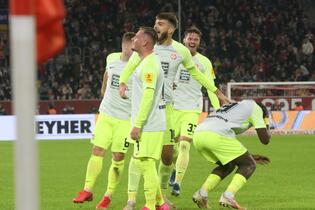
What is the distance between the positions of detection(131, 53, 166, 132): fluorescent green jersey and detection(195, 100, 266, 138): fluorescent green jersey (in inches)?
33.8

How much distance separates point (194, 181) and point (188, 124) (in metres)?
1.87

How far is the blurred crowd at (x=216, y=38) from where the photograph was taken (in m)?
34.3

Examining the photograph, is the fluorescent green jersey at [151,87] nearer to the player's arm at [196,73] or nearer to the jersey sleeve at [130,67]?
the jersey sleeve at [130,67]

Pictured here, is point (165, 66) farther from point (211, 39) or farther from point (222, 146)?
point (211, 39)

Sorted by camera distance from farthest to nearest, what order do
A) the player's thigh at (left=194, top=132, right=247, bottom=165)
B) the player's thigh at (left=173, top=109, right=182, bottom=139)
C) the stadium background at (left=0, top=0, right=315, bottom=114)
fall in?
the stadium background at (left=0, top=0, right=315, bottom=114) → the player's thigh at (left=173, top=109, right=182, bottom=139) → the player's thigh at (left=194, top=132, right=247, bottom=165)

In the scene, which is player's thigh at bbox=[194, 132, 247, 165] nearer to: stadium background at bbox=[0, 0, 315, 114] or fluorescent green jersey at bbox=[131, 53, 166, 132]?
fluorescent green jersey at bbox=[131, 53, 166, 132]

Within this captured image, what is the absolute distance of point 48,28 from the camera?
141 inches

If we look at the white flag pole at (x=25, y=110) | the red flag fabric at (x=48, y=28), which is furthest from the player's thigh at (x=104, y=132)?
the white flag pole at (x=25, y=110)

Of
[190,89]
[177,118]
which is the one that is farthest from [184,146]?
[190,89]

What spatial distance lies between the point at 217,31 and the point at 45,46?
3428 cm

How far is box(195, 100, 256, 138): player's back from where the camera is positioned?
398 inches

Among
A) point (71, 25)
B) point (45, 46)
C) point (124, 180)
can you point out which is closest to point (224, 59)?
point (71, 25)

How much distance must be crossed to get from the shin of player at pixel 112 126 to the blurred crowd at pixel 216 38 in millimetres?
21963

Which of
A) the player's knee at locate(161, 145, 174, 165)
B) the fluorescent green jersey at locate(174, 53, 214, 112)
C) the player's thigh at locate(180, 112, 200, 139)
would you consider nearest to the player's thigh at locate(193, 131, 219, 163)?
the player's knee at locate(161, 145, 174, 165)
